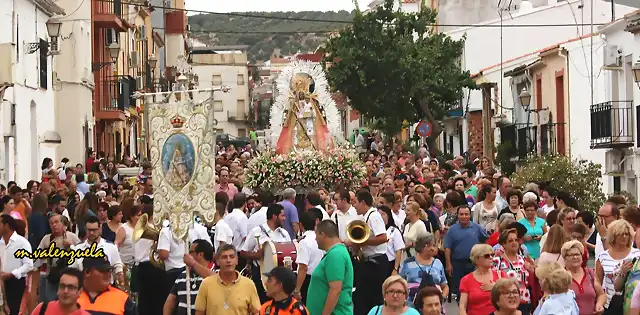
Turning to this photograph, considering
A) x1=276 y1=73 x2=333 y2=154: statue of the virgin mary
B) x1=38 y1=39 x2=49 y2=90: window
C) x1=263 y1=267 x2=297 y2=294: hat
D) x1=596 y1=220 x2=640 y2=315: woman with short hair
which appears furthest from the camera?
x1=38 y1=39 x2=49 y2=90: window

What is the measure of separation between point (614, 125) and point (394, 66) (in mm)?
17317

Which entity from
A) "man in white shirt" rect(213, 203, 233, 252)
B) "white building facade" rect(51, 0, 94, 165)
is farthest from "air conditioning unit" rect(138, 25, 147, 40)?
"man in white shirt" rect(213, 203, 233, 252)

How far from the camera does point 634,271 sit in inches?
447

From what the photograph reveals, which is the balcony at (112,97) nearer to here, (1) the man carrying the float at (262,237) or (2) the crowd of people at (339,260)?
(2) the crowd of people at (339,260)

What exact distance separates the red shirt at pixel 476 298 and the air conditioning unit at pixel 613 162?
19005mm

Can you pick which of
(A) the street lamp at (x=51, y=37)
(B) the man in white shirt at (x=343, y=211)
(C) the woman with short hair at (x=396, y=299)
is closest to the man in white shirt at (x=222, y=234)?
(B) the man in white shirt at (x=343, y=211)

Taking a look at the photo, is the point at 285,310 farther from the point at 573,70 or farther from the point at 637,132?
the point at 573,70

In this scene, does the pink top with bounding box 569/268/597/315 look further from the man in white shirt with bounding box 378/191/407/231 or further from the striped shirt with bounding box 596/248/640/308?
the man in white shirt with bounding box 378/191/407/231

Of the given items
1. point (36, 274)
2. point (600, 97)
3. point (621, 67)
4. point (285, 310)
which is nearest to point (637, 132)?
point (621, 67)

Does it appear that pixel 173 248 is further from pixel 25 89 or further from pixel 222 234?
pixel 25 89

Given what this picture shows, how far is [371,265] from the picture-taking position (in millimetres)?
14633

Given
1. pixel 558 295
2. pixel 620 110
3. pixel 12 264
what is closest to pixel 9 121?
pixel 620 110

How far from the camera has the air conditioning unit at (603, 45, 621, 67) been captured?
29.6 metres

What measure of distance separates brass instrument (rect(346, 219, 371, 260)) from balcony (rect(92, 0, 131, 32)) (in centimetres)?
3120
